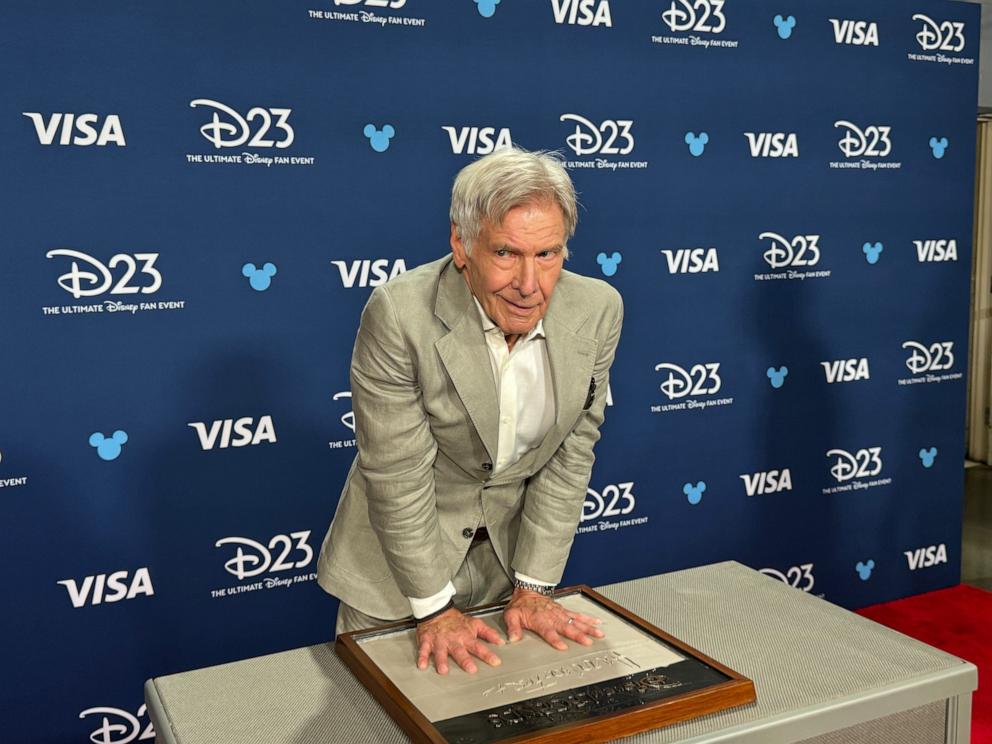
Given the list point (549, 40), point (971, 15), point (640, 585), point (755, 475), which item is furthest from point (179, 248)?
point (971, 15)

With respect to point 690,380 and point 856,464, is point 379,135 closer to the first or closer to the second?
point 690,380

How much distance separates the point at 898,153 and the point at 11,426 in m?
3.44

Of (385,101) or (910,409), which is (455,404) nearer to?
(385,101)

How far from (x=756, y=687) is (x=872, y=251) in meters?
2.95

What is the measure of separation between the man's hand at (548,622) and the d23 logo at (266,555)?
1.55 meters

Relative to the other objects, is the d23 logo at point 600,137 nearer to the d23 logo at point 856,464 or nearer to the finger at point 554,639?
the d23 logo at point 856,464

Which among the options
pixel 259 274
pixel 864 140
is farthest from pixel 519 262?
pixel 864 140

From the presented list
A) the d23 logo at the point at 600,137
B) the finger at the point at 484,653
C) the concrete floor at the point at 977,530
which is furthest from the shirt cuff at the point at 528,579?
the concrete floor at the point at 977,530

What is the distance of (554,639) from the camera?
151cm

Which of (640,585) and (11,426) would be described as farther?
(11,426)

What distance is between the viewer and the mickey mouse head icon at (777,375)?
378 cm

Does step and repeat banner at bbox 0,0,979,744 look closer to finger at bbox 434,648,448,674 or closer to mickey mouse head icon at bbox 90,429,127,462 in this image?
mickey mouse head icon at bbox 90,429,127,462

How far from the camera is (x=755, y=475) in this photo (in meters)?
3.81

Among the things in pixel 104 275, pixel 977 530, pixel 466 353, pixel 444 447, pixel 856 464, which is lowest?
pixel 977 530
